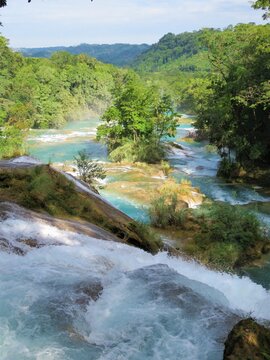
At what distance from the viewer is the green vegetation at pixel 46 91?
184 feet

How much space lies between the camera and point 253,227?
15.2 m

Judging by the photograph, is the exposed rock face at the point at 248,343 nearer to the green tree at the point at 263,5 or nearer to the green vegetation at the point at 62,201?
the green vegetation at the point at 62,201

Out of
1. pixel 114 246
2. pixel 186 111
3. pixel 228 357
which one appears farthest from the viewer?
pixel 186 111

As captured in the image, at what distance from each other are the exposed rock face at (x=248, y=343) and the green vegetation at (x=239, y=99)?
73.5 ft

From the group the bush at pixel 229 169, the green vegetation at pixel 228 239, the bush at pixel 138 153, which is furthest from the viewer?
the bush at pixel 138 153

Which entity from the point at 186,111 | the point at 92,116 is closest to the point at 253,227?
the point at 92,116

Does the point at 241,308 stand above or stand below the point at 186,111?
above

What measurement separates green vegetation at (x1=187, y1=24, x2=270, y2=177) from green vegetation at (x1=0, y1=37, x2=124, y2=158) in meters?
17.2

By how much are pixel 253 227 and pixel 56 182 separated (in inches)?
291

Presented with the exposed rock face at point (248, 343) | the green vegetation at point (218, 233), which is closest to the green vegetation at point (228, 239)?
the green vegetation at point (218, 233)

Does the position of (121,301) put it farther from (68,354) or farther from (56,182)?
(56,182)

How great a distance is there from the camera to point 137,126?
34.5 metres

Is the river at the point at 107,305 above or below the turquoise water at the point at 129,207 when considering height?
above

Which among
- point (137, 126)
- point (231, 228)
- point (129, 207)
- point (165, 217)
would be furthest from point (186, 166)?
point (231, 228)
